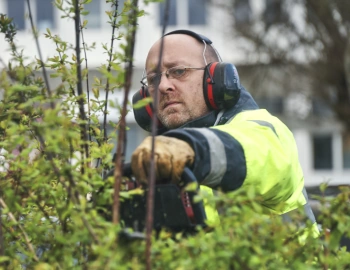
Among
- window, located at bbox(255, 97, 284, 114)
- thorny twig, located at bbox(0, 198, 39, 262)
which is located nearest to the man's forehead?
thorny twig, located at bbox(0, 198, 39, 262)

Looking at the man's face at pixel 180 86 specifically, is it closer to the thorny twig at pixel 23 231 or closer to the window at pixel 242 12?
the thorny twig at pixel 23 231

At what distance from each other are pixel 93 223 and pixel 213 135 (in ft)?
1.84

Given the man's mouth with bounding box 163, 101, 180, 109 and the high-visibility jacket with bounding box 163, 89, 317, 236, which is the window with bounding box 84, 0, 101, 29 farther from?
the high-visibility jacket with bounding box 163, 89, 317, 236

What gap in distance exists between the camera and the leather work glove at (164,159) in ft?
7.09

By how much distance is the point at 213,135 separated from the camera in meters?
2.39

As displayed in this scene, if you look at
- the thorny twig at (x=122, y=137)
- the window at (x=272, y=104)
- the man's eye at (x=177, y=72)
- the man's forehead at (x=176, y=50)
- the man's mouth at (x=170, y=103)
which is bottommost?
the window at (x=272, y=104)

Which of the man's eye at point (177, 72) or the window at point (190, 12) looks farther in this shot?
the window at point (190, 12)

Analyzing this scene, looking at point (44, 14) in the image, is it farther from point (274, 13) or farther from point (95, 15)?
point (274, 13)

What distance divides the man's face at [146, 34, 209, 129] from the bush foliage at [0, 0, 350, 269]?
1.33 metres

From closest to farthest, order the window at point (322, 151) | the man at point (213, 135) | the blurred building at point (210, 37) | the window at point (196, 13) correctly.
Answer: the man at point (213, 135), the blurred building at point (210, 37), the window at point (196, 13), the window at point (322, 151)

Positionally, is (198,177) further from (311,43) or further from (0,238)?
(311,43)

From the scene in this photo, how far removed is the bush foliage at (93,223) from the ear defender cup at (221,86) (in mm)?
1222

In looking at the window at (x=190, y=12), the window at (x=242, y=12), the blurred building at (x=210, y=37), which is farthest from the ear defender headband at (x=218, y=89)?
the window at (x=190, y=12)

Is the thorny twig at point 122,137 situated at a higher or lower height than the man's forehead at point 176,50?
higher
